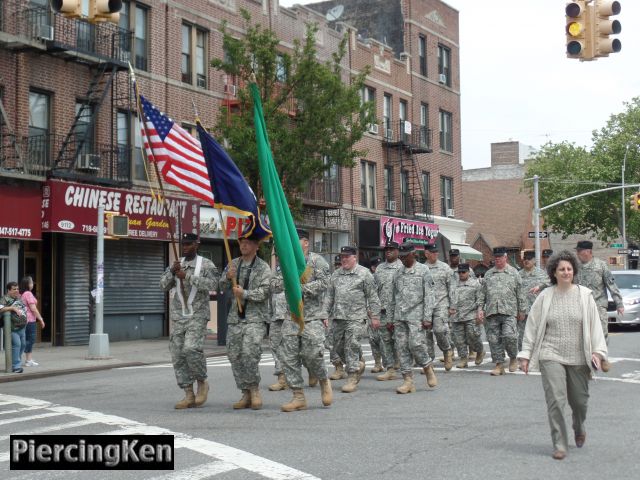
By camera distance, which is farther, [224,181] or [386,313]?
[386,313]

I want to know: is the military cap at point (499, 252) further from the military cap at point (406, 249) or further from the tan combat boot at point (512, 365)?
the military cap at point (406, 249)

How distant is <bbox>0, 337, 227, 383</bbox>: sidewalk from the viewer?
1705cm

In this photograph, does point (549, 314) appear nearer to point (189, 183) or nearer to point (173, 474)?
point (173, 474)

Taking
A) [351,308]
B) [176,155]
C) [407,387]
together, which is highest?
[176,155]

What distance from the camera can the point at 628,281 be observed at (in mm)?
27656

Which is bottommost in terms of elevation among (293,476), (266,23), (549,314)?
(293,476)

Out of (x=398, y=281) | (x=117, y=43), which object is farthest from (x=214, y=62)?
(x=398, y=281)

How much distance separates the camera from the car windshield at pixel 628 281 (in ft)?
90.1

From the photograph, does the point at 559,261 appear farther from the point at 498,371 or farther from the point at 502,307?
the point at 502,307

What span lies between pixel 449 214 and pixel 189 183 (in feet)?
97.1

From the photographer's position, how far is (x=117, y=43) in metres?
25.0

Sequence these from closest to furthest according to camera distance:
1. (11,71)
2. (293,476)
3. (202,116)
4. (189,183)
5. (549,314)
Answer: (293,476), (549,314), (189,183), (11,71), (202,116)

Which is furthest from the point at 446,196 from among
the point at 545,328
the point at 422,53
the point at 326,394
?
the point at 545,328

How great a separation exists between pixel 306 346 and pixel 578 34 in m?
6.69
